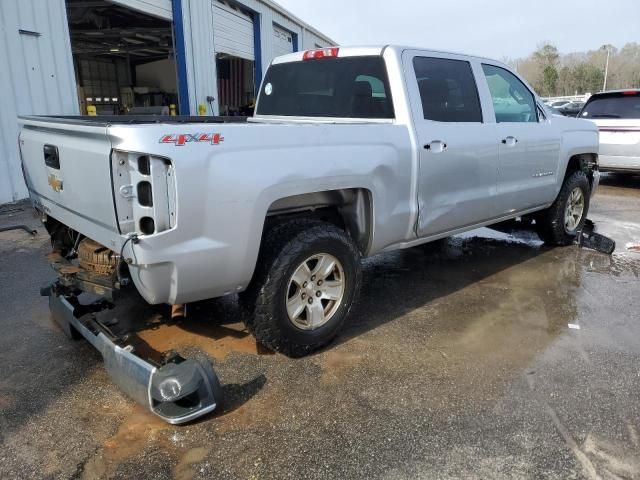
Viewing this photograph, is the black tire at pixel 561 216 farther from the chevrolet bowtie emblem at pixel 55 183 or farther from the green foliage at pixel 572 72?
the green foliage at pixel 572 72

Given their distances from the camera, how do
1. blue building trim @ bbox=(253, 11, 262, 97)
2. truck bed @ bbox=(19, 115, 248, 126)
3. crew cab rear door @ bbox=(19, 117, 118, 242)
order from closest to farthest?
crew cab rear door @ bbox=(19, 117, 118, 242)
truck bed @ bbox=(19, 115, 248, 126)
blue building trim @ bbox=(253, 11, 262, 97)

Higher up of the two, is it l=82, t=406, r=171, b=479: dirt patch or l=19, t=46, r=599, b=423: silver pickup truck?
l=19, t=46, r=599, b=423: silver pickup truck

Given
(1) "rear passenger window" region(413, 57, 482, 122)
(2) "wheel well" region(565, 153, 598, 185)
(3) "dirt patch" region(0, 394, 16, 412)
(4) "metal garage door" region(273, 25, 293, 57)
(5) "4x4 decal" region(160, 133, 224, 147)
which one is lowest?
(3) "dirt patch" region(0, 394, 16, 412)

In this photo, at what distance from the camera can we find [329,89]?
161 inches

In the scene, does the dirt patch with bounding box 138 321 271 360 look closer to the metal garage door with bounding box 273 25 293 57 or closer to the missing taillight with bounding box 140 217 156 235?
the missing taillight with bounding box 140 217 156 235

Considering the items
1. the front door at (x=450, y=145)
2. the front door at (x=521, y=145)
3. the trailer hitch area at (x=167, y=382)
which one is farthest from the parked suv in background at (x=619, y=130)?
the trailer hitch area at (x=167, y=382)

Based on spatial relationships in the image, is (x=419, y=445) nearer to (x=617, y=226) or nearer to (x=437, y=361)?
(x=437, y=361)

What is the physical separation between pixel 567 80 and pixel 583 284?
74152 millimetres

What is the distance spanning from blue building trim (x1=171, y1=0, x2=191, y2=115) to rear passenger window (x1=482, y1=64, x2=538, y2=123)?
8.62 m

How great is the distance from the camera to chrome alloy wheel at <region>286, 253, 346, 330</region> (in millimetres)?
3146

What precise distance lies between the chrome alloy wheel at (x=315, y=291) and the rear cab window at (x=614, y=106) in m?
8.49

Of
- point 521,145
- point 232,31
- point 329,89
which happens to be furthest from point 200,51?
point 521,145

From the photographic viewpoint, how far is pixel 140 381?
2.51 meters

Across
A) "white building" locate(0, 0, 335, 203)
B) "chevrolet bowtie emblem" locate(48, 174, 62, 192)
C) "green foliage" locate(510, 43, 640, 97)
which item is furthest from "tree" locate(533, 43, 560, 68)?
"chevrolet bowtie emblem" locate(48, 174, 62, 192)
